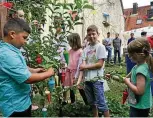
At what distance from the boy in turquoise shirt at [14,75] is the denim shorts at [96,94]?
1.59m

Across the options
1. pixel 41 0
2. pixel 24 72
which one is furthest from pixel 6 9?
pixel 24 72

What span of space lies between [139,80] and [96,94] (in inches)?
55.7

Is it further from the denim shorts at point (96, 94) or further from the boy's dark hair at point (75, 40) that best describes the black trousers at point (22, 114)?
the boy's dark hair at point (75, 40)

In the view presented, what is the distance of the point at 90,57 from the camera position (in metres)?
4.09

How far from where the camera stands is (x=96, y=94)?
4.04m

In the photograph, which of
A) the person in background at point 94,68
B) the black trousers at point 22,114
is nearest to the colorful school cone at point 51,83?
the person in background at point 94,68

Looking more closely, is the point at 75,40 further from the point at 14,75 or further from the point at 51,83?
the point at 14,75

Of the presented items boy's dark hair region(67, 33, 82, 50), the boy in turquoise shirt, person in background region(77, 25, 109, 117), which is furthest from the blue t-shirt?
boy's dark hair region(67, 33, 82, 50)

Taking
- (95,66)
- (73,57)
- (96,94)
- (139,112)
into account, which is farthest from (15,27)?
(73,57)

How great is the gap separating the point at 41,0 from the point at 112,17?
22.9m

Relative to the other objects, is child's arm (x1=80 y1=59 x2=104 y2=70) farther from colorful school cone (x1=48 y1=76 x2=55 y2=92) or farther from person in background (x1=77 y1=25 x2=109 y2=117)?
colorful school cone (x1=48 y1=76 x2=55 y2=92)

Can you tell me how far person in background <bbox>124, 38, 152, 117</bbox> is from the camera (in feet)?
8.83

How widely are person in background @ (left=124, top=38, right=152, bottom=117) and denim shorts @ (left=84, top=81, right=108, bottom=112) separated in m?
1.17

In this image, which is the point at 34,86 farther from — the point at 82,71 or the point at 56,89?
the point at 82,71
